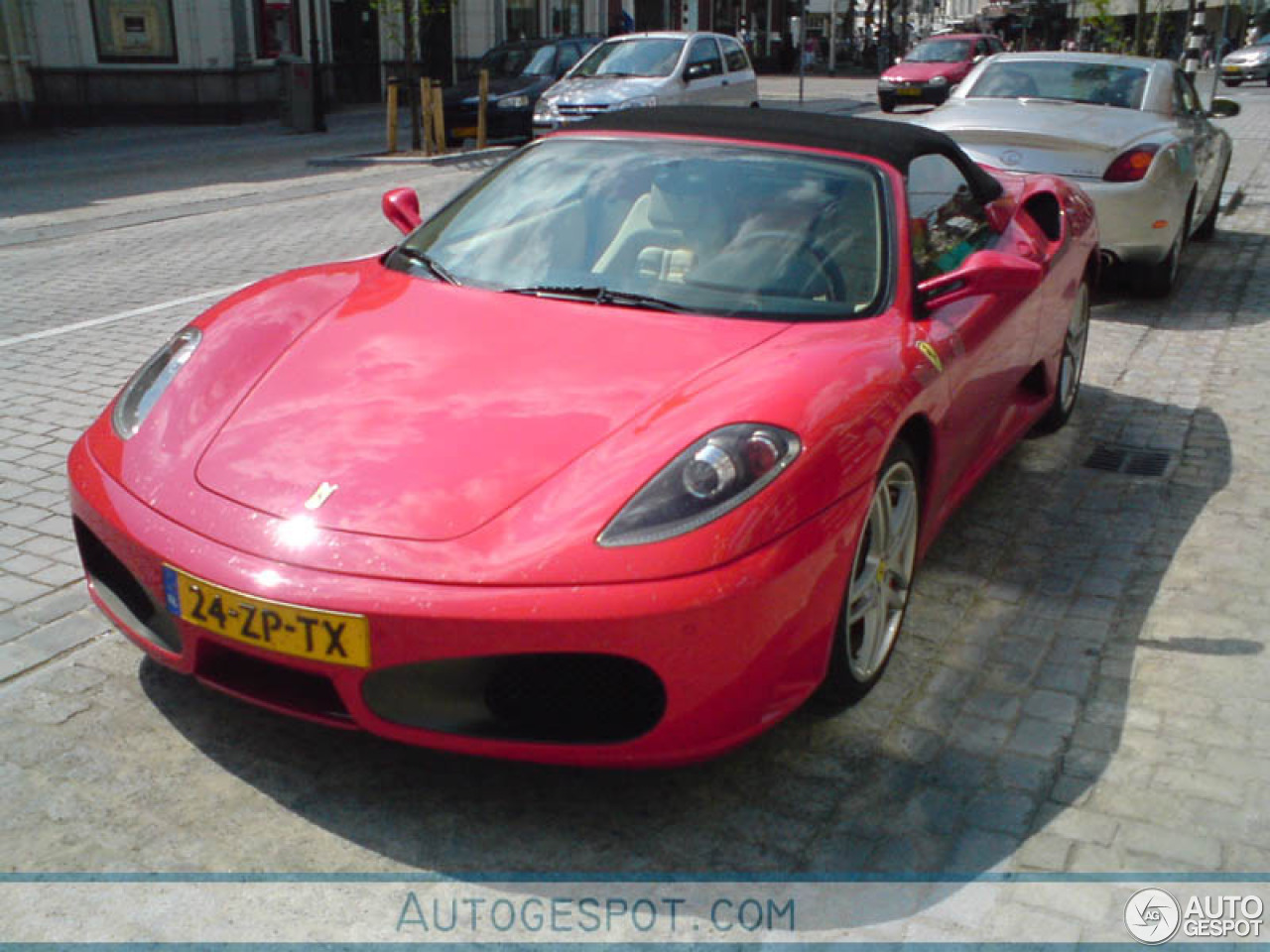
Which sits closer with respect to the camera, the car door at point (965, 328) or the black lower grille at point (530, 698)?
the black lower grille at point (530, 698)

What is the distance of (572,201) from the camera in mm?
3947

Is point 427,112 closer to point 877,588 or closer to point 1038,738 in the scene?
→ point 877,588

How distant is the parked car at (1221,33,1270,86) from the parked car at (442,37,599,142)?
86.3ft

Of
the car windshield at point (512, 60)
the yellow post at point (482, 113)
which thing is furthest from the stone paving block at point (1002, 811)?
the car windshield at point (512, 60)

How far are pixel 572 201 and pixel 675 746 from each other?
1.90m

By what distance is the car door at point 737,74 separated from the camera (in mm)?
18609

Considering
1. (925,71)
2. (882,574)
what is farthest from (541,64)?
(882,574)

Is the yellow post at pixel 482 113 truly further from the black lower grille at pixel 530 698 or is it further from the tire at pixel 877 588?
the black lower grille at pixel 530 698

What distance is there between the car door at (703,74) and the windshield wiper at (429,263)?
1384 centimetres

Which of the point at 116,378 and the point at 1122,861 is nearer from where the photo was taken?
the point at 1122,861

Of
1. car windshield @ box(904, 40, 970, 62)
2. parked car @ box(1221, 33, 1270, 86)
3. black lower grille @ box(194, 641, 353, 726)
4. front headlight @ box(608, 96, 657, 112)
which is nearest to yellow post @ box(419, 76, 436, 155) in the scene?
front headlight @ box(608, 96, 657, 112)

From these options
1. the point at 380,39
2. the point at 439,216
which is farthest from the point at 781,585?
the point at 380,39

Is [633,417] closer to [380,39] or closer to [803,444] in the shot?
[803,444]

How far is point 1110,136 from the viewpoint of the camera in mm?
7957
